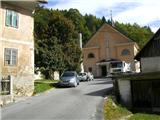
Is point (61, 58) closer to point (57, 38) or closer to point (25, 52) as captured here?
point (57, 38)

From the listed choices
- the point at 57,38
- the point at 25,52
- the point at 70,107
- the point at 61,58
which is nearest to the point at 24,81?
the point at 25,52

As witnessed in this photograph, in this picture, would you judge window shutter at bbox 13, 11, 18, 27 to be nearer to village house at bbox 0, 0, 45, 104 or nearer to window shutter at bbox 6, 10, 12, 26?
village house at bbox 0, 0, 45, 104

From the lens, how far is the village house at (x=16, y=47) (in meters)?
25.9

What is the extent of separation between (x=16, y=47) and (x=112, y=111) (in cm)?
1003

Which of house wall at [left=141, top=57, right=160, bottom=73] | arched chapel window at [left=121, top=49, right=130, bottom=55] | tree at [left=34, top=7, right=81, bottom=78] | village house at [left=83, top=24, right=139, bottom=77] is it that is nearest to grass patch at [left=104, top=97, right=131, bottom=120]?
house wall at [left=141, top=57, right=160, bottom=73]

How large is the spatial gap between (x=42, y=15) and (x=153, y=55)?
886 inches

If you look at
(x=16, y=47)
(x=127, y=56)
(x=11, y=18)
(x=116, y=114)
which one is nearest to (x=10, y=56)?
(x=16, y=47)

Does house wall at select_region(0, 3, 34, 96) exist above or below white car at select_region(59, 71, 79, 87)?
above

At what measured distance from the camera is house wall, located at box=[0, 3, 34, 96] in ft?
86.1

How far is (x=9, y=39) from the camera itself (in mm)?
26578

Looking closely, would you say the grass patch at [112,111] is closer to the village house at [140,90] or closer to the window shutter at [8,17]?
the village house at [140,90]

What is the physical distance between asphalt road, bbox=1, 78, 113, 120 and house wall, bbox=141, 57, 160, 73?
9.07 m

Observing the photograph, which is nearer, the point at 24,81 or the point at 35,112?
the point at 35,112

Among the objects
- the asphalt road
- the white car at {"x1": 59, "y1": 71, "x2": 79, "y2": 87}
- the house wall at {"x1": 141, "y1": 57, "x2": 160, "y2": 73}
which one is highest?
the house wall at {"x1": 141, "y1": 57, "x2": 160, "y2": 73}
